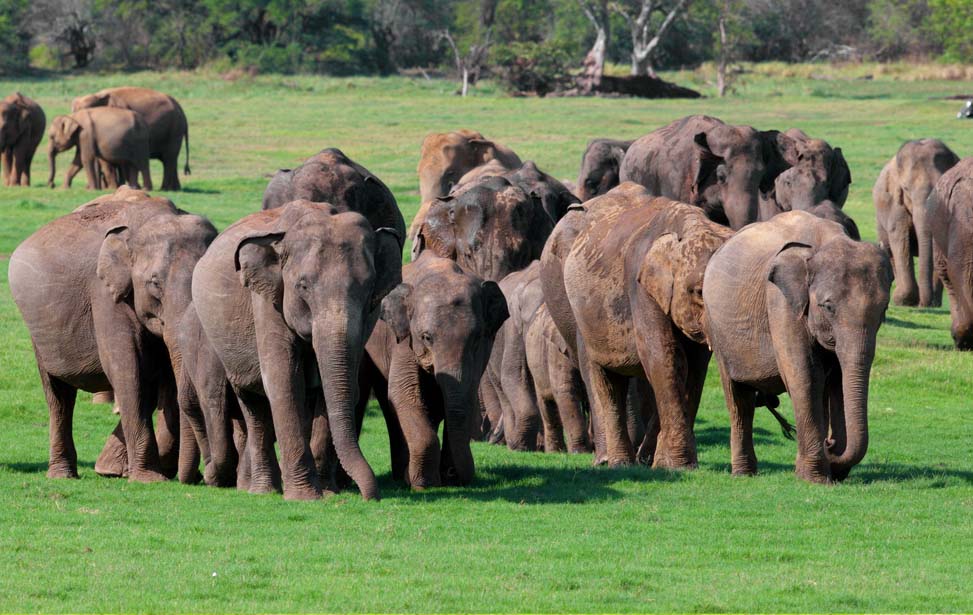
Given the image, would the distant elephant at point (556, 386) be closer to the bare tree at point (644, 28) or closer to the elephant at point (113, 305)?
the elephant at point (113, 305)

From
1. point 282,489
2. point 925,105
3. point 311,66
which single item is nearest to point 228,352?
point 282,489

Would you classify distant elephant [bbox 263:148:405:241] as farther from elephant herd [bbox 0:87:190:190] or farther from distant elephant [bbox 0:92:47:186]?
distant elephant [bbox 0:92:47:186]

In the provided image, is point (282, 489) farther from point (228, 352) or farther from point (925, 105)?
point (925, 105)

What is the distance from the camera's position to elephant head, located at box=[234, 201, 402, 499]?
36.7 feet

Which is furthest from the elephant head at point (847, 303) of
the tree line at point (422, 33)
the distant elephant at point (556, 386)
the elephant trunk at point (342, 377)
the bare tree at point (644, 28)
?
the bare tree at point (644, 28)

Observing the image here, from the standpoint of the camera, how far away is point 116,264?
1282 centimetres

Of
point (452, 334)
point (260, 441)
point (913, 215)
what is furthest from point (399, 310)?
point (913, 215)

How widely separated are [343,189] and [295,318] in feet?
20.2

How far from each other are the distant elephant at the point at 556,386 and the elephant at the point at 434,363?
2652 millimetres

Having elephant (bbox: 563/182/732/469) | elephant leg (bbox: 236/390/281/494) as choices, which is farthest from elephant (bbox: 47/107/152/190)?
elephant leg (bbox: 236/390/281/494)

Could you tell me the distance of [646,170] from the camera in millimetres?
22125

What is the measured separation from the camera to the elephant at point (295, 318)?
1122 centimetres

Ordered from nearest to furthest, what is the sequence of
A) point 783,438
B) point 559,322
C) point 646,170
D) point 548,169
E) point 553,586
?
point 553,586, point 559,322, point 783,438, point 646,170, point 548,169

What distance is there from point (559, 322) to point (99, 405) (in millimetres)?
5293
